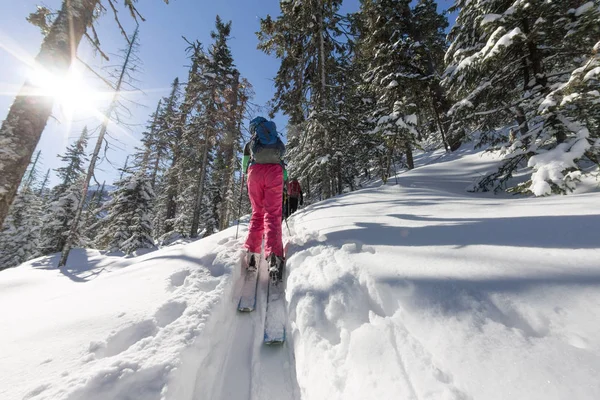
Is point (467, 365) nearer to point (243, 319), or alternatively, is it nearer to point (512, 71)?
point (243, 319)

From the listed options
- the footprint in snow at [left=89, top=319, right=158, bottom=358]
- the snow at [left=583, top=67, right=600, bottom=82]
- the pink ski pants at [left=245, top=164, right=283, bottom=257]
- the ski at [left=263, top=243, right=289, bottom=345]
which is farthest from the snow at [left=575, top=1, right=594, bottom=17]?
the footprint in snow at [left=89, top=319, right=158, bottom=358]

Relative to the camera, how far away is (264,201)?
3.91m

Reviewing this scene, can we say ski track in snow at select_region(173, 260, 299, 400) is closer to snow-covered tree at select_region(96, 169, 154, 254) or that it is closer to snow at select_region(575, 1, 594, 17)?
snow at select_region(575, 1, 594, 17)

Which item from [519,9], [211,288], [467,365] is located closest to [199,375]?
[211,288]

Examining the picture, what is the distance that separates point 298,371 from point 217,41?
1906 centimetres

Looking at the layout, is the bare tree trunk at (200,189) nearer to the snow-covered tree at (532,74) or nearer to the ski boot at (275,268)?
the ski boot at (275,268)

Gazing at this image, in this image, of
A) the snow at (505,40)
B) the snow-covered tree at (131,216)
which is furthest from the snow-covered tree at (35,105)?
the snow-covered tree at (131,216)

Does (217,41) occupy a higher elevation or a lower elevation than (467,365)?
higher

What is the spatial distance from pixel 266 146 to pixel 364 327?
315cm

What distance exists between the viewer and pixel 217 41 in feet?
51.1

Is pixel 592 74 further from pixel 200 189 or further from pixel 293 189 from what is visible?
pixel 200 189

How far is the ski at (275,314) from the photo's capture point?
7.07 ft

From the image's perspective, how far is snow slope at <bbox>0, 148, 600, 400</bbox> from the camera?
119 cm

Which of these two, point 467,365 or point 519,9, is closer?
point 467,365
